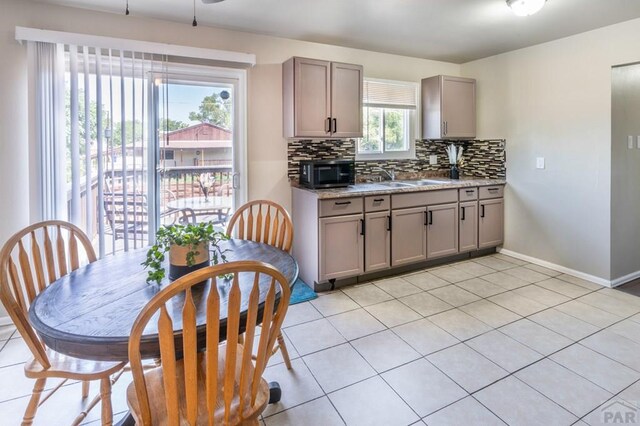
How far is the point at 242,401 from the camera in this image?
4.06ft

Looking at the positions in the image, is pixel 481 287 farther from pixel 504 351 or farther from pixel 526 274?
pixel 504 351

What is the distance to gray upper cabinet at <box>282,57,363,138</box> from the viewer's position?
348cm

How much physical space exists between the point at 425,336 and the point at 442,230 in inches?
66.8

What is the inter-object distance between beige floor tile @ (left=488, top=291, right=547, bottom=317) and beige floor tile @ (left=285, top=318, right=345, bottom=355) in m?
1.50

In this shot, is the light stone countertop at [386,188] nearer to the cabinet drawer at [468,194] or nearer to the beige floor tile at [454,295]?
the cabinet drawer at [468,194]

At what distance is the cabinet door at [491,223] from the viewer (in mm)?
4316

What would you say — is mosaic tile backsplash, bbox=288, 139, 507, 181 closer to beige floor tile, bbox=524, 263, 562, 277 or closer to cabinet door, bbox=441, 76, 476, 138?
cabinet door, bbox=441, 76, 476, 138

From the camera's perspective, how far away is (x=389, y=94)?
14.2 ft

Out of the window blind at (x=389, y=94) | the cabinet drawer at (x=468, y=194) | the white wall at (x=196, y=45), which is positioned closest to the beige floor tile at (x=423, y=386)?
the white wall at (x=196, y=45)

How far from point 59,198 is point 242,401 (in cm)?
250

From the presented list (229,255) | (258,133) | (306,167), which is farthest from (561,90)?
(229,255)

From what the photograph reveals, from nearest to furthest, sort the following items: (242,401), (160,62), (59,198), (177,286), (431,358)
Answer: (177,286)
(242,401)
(431,358)
(59,198)
(160,62)

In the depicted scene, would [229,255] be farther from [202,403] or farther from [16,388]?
[16,388]

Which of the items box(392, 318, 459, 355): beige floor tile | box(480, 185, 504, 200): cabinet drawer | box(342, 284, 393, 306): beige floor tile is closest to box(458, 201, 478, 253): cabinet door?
box(480, 185, 504, 200): cabinet drawer
